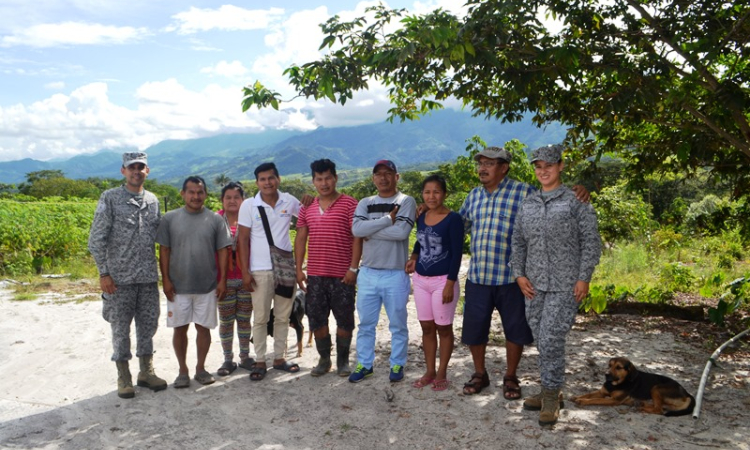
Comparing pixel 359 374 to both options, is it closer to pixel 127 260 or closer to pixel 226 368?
pixel 226 368

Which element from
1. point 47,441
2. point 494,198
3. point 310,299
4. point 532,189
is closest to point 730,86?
point 532,189

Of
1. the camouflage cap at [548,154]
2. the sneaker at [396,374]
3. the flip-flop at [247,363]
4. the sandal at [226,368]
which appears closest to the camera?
the camouflage cap at [548,154]

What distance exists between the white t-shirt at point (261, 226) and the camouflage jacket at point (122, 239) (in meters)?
0.90

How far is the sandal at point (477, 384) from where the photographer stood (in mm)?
4781

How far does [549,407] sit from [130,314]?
3.78 m

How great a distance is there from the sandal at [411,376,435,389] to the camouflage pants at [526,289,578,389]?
1.17m

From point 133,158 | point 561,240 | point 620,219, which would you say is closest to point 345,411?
point 561,240

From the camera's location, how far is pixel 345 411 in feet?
15.1

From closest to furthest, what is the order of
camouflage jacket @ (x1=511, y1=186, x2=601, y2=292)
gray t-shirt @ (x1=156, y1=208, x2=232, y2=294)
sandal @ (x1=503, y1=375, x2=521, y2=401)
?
1. camouflage jacket @ (x1=511, y1=186, x2=601, y2=292)
2. sandal @ (x1=503, y1=375, x2=521, y2=401)
3. gray t-shirt @ (x1=156, y1=208, x2=232, y2=294)

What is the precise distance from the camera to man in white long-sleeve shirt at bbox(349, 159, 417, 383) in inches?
191

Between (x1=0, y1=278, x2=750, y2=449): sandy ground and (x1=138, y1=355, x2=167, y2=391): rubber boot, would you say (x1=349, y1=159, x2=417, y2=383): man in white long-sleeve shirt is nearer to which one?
(x1=0, y1=278, x2=750, y2=449): sandy ground

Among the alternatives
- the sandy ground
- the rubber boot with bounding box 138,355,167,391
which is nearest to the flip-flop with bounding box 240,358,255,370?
the sandy ground

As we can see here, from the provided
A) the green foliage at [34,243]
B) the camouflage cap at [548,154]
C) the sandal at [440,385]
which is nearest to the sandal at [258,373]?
the sandal at [440,385]

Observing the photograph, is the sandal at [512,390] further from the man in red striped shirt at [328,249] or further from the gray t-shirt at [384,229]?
the man in red striped shirt at [328,249]
